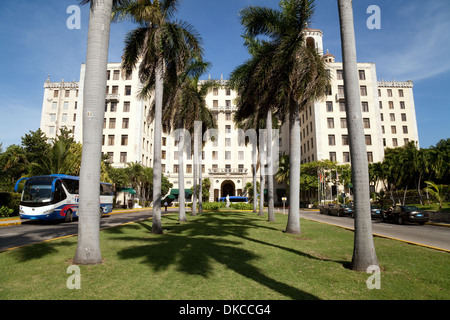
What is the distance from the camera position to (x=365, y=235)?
6.73m

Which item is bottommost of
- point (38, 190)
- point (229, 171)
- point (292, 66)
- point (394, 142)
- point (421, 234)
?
point (421, 234)

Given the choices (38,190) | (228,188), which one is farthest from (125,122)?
(38,190)

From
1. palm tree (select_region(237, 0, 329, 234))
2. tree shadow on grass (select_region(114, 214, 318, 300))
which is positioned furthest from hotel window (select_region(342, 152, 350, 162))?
tree shadow on grass (select_region(114, 214, 318, 300))

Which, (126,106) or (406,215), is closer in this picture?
(406,215)

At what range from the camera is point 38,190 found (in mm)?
18406

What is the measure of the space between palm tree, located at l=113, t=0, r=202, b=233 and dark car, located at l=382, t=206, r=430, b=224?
1825cm

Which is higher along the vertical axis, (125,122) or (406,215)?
(125,122)

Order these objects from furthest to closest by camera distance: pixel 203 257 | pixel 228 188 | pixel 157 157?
1. pixel 228 188
2. pixel 157 157
3. pixel 203 257

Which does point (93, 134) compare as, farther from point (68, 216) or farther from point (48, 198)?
point (68, 216)

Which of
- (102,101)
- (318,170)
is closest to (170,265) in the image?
(102,101)

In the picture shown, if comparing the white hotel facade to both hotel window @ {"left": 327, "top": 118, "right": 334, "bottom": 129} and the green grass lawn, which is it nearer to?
hotel window @ {"left": 327, "top": 118, "right": 334, "bottom": 129}


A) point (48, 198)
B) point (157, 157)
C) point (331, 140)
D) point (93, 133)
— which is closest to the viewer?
point (93, 133)

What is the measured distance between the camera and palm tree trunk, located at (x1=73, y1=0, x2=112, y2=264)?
7133mm

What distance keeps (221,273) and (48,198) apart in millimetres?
17262
